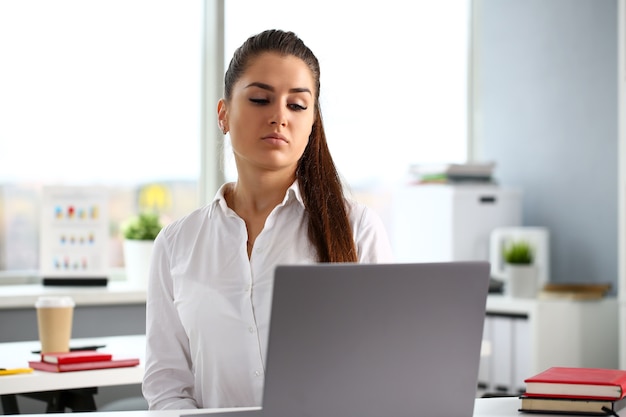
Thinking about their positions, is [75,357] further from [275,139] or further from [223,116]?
[275,139]

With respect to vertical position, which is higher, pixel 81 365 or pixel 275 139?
pixel 275 139

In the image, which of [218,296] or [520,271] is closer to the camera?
[218,296]

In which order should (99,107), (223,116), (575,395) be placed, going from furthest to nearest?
1. (99,107)
2. (223,116)
3. (575,395)

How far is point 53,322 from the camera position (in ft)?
8.21

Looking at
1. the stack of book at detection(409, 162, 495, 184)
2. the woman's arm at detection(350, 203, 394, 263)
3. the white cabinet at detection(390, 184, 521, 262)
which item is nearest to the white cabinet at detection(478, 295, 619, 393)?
the white cabinet at detection(390, 184, 521, 262)

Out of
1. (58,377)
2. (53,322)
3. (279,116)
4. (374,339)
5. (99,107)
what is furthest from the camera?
(99,107)

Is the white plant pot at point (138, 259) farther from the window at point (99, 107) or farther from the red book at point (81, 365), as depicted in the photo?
the red book at point (81, 365)

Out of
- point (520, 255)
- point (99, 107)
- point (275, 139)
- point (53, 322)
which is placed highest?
point (99, 107)

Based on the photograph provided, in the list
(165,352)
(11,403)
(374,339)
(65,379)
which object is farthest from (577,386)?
(11,403)

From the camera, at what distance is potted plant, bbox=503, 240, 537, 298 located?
162 inches

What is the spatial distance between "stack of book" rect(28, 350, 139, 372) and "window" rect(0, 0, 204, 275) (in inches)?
63.7

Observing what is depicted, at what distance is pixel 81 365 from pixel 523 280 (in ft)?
7.64

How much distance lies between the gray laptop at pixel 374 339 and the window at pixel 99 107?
2.85 metres

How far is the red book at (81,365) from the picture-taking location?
232 cm
